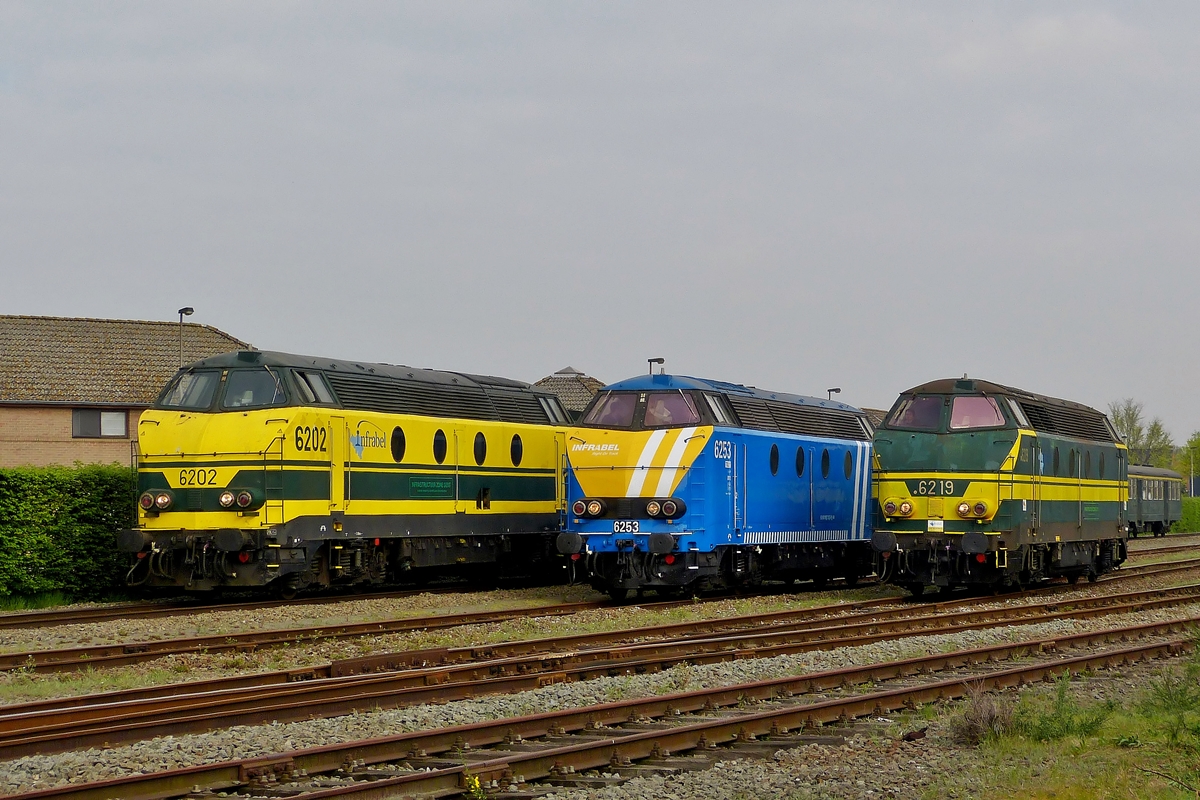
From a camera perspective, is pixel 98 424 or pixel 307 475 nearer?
pixel 307 475

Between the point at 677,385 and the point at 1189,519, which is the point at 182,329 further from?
the point at 1189,519

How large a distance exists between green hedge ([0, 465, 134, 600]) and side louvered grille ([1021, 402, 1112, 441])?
1529cm

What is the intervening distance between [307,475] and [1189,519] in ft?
194

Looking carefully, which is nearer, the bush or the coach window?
the bush

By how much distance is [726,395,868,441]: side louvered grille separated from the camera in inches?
894

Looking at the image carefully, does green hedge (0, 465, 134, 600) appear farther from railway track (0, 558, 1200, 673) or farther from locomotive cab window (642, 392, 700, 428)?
locomotive cab window (642, 392, 700, 428)

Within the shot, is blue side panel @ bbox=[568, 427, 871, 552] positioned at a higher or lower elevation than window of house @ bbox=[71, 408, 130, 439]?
lower

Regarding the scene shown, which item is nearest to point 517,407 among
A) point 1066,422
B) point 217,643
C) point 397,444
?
point 397,444

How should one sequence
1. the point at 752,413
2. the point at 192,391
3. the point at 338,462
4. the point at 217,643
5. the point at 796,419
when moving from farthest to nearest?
the point at 796,419 < the point at 752,413 < the point at 338,462 < the point at 192,391 < the point at 217,643

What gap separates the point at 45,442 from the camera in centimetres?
3906

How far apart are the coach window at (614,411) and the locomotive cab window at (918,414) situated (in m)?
4.46

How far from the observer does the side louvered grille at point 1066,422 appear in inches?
890

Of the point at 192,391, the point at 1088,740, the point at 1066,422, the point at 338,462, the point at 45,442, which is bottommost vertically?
the point at 1088,740

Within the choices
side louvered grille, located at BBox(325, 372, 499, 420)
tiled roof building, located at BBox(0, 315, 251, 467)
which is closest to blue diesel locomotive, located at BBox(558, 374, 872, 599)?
side louvered grille, located at BBox(325, 372, 499, 420)
